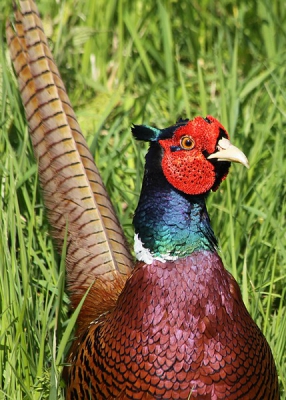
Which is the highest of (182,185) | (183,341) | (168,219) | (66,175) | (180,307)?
(66,175)

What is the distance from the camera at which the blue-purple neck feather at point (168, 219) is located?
2.64m

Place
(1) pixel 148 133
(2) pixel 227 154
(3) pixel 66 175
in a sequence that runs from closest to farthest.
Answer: (2) pixel 227 154 < (1) pixel 148 133 < (3) pixel 66 175

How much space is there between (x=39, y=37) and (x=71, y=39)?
3.69 feet

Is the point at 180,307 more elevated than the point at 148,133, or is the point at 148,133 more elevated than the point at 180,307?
the point at 148,133

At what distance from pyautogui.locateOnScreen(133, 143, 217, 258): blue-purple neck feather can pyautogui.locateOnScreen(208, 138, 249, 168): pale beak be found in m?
0.14

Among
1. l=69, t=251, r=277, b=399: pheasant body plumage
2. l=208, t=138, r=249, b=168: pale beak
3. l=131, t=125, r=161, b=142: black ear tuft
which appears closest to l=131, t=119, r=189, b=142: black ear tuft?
l=131, t=125, r=161, b=142: black ear tuft

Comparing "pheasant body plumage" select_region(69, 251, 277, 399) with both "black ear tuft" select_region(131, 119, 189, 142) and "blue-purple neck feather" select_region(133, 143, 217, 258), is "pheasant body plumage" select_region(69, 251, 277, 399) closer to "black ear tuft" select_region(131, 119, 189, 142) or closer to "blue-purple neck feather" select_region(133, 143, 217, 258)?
"blue-purple neck feather" select_region(133, 143, 217, 258)

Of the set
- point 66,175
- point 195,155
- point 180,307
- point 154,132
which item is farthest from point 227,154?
point 66,175

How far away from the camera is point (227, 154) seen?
2.62 m

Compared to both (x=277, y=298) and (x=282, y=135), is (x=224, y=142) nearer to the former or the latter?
(x=277, y=298)

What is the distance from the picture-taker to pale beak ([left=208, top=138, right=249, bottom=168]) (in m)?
2.61

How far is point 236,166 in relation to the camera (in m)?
4.00

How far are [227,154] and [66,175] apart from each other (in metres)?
1.13

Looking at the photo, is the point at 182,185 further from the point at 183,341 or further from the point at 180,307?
the point at 183,341
